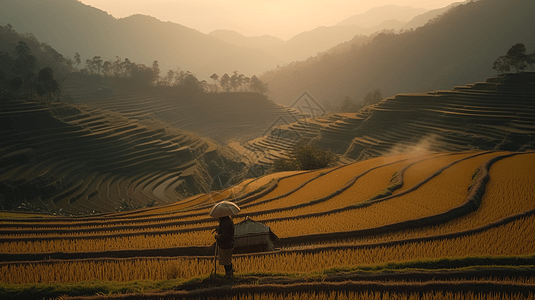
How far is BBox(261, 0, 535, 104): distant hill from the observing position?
132500mm

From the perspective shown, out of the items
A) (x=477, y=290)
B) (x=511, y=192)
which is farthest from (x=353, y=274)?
(x=511, y=192)

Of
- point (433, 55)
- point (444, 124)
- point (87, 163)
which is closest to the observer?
point (87, 163)

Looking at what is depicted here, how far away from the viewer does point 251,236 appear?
8.42m

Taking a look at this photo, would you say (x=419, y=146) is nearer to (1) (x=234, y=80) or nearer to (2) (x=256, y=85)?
(1) (x=234, y=80)

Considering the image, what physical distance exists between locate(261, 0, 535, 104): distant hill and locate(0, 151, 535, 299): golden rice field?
135 m

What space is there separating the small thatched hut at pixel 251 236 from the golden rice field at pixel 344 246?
39cm

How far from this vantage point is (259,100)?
108188 mm

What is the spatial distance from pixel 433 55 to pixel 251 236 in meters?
178

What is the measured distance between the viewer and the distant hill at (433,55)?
132m

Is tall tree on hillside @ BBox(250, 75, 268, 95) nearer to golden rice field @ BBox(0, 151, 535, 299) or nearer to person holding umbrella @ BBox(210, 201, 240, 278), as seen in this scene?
golden rice field @ BBox(0, 151, 535, 299)

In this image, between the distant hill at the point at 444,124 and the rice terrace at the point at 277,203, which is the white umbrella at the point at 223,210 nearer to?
the rice terrace at the point at 277,203

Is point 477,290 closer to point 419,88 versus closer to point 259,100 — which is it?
point 259,100

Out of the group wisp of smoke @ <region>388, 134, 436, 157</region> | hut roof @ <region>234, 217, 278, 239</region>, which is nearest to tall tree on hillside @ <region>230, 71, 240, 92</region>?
wisp of smoke @ <region>388, 134, 436, 157</region>

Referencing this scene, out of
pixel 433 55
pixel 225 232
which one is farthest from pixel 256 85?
pixel 225 232
